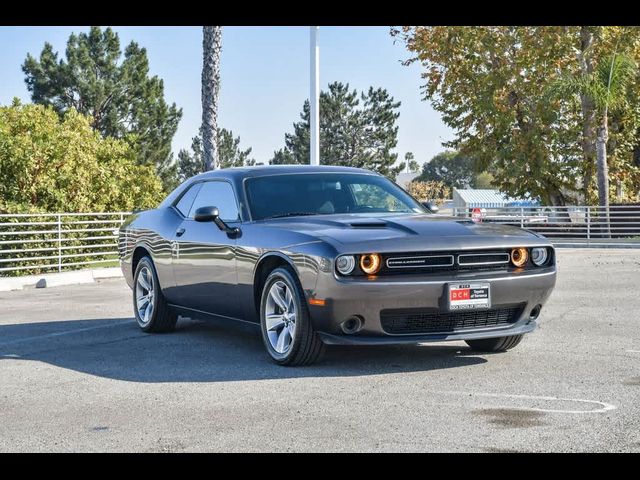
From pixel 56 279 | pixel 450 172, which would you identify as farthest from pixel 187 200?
pixel 450 172

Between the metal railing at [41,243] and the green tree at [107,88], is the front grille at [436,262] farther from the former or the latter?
the green tree at [107,88]

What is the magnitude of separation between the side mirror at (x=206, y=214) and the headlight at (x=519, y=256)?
7.99 ft

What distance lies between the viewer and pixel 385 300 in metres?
7.41

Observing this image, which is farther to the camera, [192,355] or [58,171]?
[58,171]

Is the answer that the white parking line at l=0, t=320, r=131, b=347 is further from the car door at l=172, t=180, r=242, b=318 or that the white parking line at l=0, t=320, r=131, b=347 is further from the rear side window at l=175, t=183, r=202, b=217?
the rear side window at l=175, t=183, r=202, b=217

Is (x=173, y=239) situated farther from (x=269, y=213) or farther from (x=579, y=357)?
(x=579, y=357)

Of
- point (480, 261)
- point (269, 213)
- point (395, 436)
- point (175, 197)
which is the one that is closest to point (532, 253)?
point (480, 261)

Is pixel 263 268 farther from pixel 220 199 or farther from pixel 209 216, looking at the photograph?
pixel 220 199

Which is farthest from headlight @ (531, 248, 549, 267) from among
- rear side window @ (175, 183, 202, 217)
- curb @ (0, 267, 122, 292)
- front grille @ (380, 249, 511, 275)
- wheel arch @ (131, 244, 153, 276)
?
curb @ (0, 267, 122, 292)

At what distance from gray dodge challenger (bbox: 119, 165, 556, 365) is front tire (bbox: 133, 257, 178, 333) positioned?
1.26 feet

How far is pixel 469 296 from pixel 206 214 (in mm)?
2345

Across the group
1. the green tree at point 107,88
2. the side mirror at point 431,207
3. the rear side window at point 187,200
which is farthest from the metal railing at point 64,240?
the green tree at point 107,88

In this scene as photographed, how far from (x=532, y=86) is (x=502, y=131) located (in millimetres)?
2281

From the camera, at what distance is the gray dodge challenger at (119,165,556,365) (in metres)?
7.45
